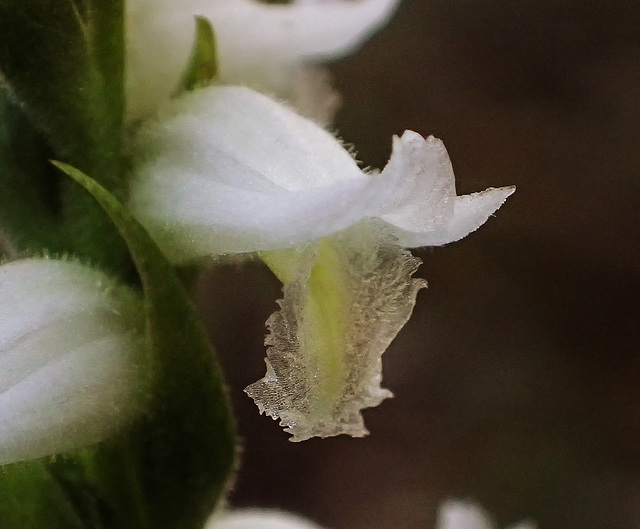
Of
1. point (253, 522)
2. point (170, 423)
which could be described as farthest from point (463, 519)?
point (170, 423)

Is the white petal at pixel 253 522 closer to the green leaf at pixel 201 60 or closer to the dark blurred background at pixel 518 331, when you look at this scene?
the green leaf at pixel 201 60

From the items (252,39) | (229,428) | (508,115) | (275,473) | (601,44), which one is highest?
(601,44)

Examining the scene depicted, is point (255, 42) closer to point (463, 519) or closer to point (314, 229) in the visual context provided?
point (314, 229)

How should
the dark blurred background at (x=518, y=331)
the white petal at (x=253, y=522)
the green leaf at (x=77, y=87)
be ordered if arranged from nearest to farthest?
the green leaf at (x=77, y=87) < the white petal at (x=253, y=522) < the dark blurred background at (x=518, y=331)

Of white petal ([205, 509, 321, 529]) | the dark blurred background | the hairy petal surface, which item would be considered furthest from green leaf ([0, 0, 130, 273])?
the dark blurred background

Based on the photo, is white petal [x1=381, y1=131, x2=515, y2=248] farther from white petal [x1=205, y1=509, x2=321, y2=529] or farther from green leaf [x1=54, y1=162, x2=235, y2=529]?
Result: white petal [x1=205, y1=509, x2=321, y2=529]

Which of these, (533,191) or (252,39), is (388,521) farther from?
(252,39)

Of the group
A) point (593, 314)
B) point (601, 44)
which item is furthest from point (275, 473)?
point (601, 44)

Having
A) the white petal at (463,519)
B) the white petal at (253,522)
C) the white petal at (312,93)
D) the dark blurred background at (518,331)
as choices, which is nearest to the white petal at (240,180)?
the white petal at (312,93)
